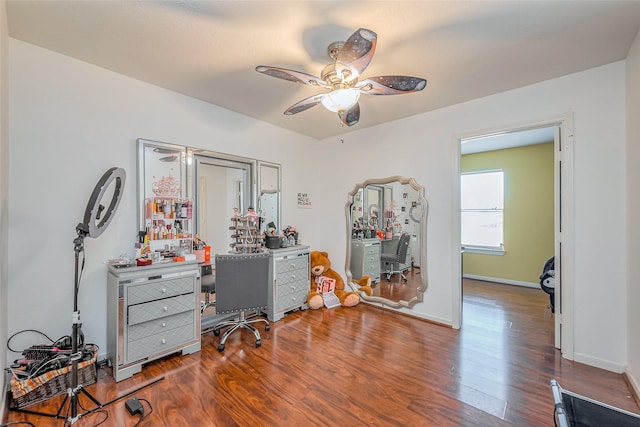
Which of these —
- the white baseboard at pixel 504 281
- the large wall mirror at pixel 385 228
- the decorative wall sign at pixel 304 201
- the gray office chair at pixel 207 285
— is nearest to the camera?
the gray office chair at pixel 207 285

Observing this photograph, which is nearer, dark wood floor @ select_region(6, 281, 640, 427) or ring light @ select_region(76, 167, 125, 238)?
ring light @ select_region(76, 167, 125, 238)

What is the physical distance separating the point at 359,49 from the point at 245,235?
2.30 m

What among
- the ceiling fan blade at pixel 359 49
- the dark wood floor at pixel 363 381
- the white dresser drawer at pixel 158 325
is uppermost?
the ceiling fan blade at pixel 359 49

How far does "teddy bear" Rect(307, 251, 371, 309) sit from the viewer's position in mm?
3650

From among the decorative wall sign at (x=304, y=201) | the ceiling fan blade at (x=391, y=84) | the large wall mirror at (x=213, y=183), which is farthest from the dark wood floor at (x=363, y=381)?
the ceiling fan blade at (x=391, y=84)

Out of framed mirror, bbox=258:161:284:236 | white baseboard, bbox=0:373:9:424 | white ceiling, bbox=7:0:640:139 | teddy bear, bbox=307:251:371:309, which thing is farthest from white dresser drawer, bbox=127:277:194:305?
white ceiling, bbox=7:0:640:139

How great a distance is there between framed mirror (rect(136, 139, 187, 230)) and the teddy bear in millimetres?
2034

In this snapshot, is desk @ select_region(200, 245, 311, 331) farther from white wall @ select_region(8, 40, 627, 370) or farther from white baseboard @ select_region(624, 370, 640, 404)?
white baseboard @ select_region(624, 370, 640, 404)

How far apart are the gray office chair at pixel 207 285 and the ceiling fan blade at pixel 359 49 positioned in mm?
2508

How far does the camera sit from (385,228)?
3.75 m

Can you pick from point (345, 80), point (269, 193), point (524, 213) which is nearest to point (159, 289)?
point (269, 193)

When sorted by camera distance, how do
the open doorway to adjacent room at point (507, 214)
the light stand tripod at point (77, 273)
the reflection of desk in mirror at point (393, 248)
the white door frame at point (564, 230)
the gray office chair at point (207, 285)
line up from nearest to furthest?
the light stand tripod at point (77, 273) → the white door frame at point (564, 230) → the gray office chair at point (207, 285) → the reflection of desk in mirror at point (393, 248) → the open doorway to adjacent room at point (507, 214)

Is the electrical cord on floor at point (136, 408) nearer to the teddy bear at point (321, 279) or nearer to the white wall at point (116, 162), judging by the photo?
the white wall at point (116, 162)

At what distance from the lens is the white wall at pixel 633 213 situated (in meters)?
1.93
